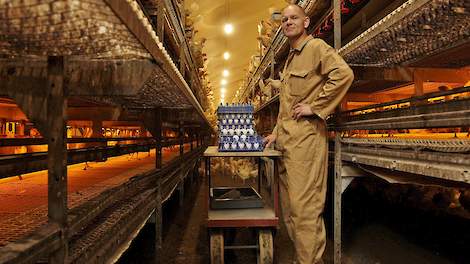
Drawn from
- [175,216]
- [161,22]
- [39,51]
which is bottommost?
[175,216]

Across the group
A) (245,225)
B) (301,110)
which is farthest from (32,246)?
(245,225)

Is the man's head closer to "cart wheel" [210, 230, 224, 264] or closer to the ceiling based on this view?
"cart wheel" [210, 230, 224, 264]

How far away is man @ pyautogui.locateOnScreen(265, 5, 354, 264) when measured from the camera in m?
2.03

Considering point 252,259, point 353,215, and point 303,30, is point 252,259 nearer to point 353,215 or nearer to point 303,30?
point 353,215

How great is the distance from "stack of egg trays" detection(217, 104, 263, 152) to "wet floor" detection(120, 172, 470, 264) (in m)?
1.11

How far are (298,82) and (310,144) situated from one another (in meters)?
0.44

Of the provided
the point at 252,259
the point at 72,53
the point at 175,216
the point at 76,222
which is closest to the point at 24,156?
A: the point at 76,222

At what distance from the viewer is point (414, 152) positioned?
1.82 metres

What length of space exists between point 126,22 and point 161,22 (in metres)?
2.13

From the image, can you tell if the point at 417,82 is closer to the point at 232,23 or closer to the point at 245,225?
the point at 245,225

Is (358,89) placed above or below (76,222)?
above

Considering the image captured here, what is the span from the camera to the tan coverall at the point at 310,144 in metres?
2.02

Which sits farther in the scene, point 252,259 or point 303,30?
point 252,259

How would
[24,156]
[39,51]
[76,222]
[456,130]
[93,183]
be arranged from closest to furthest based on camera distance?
[39,51] → [76,222] → [24,156] → [93,183] → [456,130]
